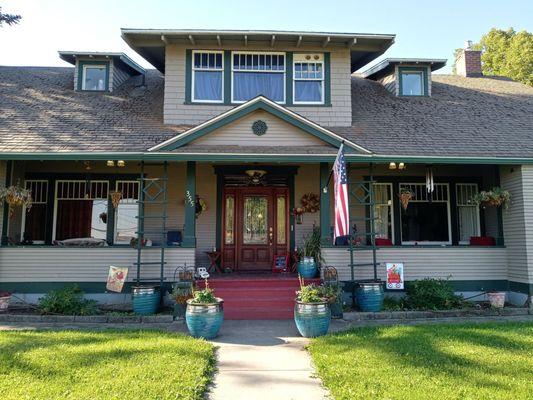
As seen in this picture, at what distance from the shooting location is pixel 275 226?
1133cm

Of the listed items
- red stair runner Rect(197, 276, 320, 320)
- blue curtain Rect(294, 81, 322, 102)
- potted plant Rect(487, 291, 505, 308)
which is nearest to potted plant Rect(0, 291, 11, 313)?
red stair runner Rect(197, 276, 320, 320)

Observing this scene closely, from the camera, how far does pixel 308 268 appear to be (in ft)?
31.1

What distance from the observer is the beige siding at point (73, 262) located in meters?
9.33

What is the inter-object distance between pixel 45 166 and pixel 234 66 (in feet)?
18.4

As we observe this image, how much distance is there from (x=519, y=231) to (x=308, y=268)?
4.91 metres

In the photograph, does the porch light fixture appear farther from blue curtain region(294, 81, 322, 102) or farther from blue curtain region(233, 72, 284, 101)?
blue curtain region(294, 81, 322, 102)

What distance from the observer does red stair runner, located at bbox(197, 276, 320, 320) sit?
867cm

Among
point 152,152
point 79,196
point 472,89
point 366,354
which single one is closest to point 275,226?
point 152,152

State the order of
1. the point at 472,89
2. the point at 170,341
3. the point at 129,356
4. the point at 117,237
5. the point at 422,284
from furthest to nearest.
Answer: the point at 472,89 → the point at 117,237 → the point at 422,284 → the point at 170,341 → the point at 129,356

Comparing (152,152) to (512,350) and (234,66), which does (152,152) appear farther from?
(512,350)

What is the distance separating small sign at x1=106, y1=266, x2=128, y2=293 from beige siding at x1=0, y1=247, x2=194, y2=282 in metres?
0.46

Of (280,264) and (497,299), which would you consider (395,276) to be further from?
(280,264)

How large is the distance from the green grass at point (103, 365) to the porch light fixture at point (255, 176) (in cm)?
524

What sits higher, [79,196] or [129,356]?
[79,196]
